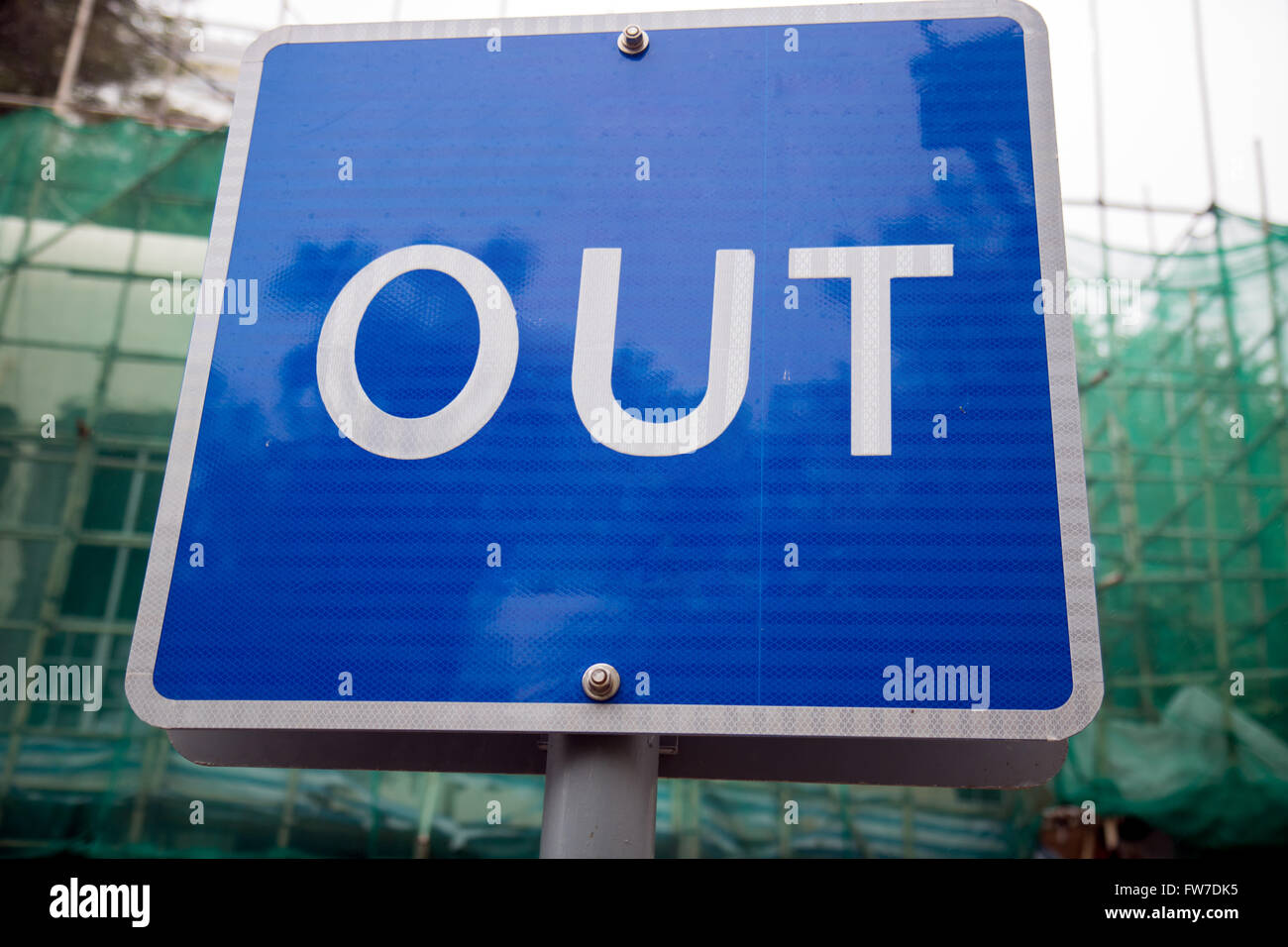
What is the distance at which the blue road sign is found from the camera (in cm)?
93

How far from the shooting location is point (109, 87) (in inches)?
383

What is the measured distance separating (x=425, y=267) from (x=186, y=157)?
335 inches

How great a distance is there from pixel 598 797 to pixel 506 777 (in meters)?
7.46

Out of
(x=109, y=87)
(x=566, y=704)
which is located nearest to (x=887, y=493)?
(x=566, y=704)

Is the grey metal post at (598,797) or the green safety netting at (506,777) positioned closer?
the grey metal post at (598,797)

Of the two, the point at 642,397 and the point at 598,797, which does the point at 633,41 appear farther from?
the point at 598,797

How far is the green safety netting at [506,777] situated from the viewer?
738 centimetres

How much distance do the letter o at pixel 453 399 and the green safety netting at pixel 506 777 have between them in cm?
701
